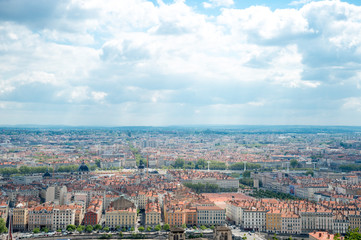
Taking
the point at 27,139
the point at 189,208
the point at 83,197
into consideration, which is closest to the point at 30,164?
the point at 83,197

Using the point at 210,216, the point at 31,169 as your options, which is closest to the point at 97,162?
the point at 31,169

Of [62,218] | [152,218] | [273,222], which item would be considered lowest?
[273,222]

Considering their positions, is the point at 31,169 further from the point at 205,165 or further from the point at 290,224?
the point at 290,224

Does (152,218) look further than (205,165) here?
No

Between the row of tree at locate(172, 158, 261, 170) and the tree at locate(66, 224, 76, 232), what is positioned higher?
the row of tree at locate(172, 158, 261, 170)

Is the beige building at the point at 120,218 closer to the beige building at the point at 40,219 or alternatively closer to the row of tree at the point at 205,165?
the beige building at the point at 40,219

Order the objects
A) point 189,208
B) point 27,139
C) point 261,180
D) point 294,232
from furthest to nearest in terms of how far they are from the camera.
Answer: point 27,139, point 261,180, point 189,208, point 294,232

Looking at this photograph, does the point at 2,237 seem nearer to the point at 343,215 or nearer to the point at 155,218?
the point at 155,218

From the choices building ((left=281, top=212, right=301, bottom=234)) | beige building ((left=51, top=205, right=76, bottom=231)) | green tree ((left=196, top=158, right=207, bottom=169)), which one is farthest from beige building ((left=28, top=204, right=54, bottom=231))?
green tree ((left=196, top=158, right=207, bottom=169))

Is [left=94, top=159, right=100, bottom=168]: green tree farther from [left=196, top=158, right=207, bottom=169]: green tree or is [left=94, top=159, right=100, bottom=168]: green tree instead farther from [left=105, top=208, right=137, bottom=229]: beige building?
[left=105, top=208, right=137, bottom=229]: beige building

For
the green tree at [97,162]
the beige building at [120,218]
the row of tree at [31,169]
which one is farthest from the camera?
the green tree at [97,162]

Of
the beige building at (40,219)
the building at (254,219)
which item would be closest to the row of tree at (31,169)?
the beige building at (40,219)
